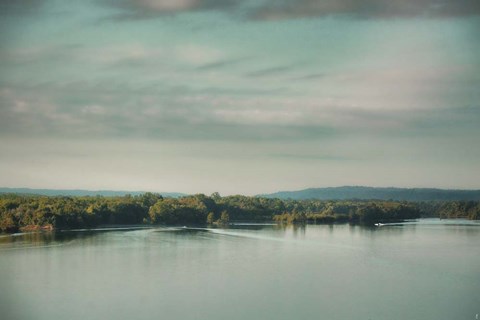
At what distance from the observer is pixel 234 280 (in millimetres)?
10289

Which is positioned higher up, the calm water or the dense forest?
the dense forest

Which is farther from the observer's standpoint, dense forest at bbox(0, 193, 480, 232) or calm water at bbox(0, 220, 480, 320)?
dense forest at bbox(0, 193, 480, 232)

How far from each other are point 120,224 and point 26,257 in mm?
12546

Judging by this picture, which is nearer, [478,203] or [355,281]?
[355,281]

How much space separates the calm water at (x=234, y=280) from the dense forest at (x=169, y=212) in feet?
13.3

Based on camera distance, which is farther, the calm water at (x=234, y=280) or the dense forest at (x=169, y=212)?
the dense forest at (x=169, y=212)

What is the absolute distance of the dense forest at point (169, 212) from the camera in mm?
20141

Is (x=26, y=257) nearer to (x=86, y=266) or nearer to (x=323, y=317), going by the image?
(x=86, y=266)

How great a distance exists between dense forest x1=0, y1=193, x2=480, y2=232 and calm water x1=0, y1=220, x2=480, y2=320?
4067 mm

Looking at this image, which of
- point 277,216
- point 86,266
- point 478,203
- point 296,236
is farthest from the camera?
point 478,203

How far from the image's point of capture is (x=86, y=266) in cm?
1170

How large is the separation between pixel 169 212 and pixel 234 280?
17045mm

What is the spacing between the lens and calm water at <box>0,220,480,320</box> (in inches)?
325

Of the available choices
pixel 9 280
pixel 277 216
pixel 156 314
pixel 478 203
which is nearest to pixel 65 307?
pixel 156 314
